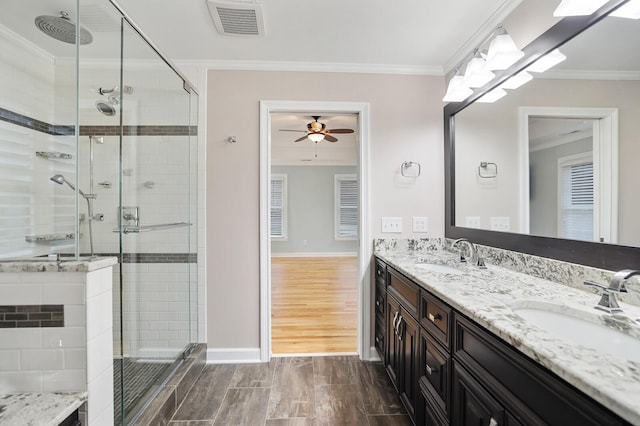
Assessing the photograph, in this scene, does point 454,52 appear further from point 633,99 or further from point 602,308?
point 602,308

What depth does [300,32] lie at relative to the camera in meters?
1.94

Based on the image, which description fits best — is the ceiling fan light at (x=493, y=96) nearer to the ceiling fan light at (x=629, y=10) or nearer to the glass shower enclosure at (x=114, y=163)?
the ceiling fan light at (x=629, y=10)

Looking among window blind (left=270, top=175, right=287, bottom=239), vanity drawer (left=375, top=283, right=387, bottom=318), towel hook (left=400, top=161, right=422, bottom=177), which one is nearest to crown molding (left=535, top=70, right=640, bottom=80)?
towel hook (left=400, top=161, right=422, bottom=177)

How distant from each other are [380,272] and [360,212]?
53 centimetres

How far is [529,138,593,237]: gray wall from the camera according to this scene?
139 cm

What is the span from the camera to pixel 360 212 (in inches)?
93.0

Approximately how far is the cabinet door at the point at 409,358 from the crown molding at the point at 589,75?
4.56 ft

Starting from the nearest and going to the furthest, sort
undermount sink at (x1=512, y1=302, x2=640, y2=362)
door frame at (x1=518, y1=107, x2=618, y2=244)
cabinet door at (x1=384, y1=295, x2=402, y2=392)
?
undermount sink at (x1=512, y1=302, x2=640, y2=362)
door frame at (x1=518, y1=107, x2=618, y2=244)
cabinet door at (x1=384, y1=295, x2=402, y2=392)

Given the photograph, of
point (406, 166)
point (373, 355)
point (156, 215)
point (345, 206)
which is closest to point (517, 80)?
point (406, 166)

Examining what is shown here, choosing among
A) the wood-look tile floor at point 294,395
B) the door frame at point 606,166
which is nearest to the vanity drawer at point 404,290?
the wood-look tile floor at point 294,395

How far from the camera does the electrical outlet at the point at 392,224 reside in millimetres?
2373

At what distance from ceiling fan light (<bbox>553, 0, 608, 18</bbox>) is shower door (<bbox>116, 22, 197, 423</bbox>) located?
2327mm

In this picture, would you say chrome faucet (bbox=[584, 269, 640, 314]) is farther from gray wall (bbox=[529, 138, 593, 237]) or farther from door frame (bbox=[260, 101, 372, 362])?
door frame (bbox=[260, 101, 372, 362])

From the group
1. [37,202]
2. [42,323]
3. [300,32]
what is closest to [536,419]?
[42,323]
